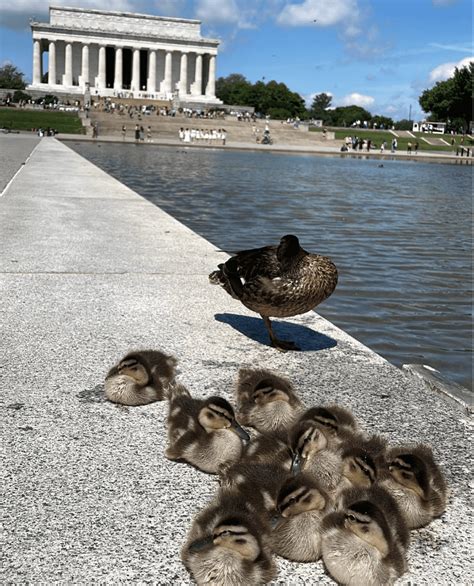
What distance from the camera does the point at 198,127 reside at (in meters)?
76.1

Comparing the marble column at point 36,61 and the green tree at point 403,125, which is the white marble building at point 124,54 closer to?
the marble column at point 36,61

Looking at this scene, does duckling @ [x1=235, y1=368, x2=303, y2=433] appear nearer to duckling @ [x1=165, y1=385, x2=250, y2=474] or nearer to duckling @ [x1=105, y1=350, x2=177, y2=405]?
duckling @ [x1=165, y1=385, x2=250, y2=474]

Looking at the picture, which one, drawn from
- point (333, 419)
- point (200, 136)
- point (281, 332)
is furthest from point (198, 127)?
point (333, 419)

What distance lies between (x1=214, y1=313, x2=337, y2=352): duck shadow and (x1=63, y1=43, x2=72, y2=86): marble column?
11132 cm

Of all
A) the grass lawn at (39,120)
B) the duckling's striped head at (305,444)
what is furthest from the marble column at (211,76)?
the duckling's striped head at (305,444)

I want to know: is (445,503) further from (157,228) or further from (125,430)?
(157,228)

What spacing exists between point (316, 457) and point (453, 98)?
12521 cm

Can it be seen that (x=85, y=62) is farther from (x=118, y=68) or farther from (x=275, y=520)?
(x=275, y=520)

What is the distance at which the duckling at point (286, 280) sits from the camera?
494 centimetres

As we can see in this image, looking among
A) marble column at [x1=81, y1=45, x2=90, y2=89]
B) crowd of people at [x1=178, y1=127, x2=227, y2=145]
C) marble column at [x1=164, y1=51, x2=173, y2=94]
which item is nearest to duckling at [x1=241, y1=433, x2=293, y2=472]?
crowd of people at [x1=178, y1=127, x2=227, y2=145]

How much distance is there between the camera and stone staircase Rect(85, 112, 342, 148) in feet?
232

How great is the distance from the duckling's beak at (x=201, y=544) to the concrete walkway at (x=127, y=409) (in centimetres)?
11

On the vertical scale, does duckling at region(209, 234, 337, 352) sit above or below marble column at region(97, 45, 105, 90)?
below

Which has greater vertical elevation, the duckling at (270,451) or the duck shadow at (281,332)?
the duckling at (270,451)
